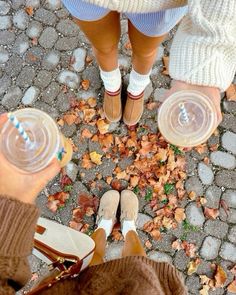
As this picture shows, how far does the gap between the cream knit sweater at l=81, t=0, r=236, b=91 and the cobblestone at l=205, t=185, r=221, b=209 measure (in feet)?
5.48

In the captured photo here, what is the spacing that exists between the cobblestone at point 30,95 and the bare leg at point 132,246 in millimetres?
1306

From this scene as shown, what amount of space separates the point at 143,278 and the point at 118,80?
5.87 feet

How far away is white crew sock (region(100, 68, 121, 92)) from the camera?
123 inches

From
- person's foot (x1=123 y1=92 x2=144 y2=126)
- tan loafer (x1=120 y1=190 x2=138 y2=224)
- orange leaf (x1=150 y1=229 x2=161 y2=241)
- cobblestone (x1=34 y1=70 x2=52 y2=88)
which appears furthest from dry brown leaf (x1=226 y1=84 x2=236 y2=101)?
cobblestone (x1=34 y1=70 x2=52 y2=88)

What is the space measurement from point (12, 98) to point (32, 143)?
72.0 inches

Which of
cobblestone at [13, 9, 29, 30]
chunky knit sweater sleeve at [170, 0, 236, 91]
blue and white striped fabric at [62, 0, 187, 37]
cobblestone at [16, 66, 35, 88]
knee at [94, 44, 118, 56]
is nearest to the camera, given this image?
chunky knit sweater sleeve at [170, 0, 236, 91]

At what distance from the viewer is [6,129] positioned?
6.18 ft

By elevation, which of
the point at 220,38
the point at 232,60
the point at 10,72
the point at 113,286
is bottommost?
the point at 10,72

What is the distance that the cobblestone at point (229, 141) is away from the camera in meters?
3.58

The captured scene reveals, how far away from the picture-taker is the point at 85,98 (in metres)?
3.66

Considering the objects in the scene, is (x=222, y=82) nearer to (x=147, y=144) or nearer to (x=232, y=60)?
(x=232, y=60)

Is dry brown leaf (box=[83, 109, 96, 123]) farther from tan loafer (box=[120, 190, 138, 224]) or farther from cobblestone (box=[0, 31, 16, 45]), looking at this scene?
cobblestone (box=[0, 31, 16, 45])

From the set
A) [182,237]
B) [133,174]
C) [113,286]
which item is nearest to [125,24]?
[133,174]

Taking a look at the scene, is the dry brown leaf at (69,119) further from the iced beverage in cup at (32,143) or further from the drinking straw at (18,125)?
the drinking straw at (18,125)
